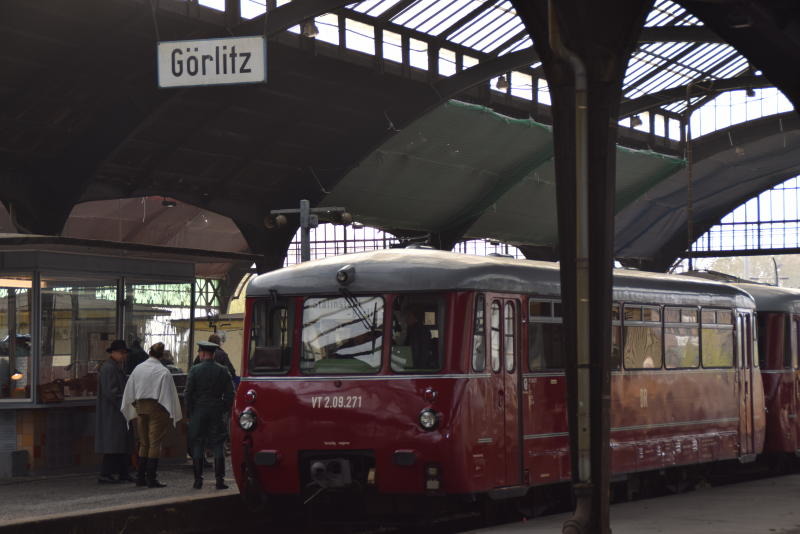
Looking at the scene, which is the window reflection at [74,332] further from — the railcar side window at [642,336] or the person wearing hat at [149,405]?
the railcar side window at [642,336]

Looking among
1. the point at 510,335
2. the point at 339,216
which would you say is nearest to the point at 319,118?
the point at 339,216

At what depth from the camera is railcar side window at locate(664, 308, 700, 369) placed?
16.9 meters

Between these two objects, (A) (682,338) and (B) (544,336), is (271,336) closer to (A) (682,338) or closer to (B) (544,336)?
(B) (544,336)

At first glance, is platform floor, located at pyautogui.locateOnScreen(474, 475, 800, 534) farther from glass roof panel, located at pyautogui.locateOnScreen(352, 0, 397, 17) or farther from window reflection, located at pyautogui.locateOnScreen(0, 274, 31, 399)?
glass roof panel, located at pyautogui.locateOnScreen(352, 0, 397, 17)

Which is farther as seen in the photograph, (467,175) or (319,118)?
(467,175)

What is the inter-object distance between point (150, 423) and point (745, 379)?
813cm

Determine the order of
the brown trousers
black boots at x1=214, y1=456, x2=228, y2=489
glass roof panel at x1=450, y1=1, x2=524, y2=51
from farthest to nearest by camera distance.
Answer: glass roof panel at x1=450, y1=1, x2=524, y2=51 → the brown trousers → black boots at x1=214, y1=456, x2=228, y2=489

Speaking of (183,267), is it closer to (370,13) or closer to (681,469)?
(681,469)

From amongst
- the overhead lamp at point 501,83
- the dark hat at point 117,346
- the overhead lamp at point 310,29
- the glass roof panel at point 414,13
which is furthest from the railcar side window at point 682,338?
the overhead lamp at point 501,83

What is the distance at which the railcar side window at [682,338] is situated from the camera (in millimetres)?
16891

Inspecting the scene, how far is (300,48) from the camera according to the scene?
31484 mm

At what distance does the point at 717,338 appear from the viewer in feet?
59.8

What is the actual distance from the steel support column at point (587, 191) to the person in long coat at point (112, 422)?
6646mm

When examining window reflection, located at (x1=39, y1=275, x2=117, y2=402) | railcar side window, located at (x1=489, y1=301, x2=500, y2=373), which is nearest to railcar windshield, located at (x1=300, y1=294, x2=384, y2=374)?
railcar side window, located at (x1=489, y1=301, x2=500, y2=373)
